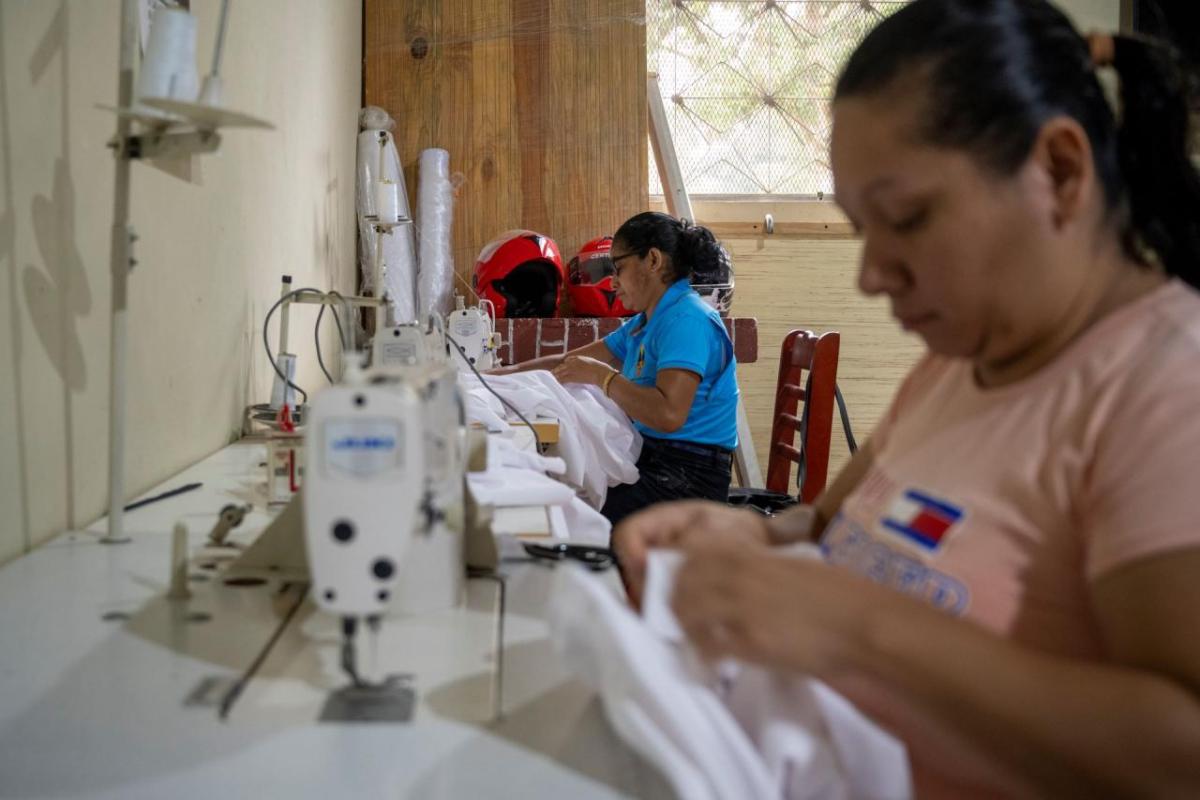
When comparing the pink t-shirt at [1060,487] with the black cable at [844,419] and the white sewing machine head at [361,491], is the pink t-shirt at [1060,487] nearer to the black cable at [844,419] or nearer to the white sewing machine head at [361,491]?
the white sewing machine head at [361,491]

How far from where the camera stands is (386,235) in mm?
Result: 3822

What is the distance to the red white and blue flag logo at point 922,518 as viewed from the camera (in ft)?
2.53

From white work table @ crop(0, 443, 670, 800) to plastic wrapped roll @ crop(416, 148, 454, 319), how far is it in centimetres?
291

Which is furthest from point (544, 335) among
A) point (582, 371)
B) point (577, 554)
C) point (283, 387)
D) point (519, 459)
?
point (577, 554)

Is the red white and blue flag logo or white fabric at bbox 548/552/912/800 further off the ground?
the red white and blue flag logo

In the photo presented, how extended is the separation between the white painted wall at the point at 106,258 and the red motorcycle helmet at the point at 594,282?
1.28m

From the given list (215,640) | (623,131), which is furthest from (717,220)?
(215,640)

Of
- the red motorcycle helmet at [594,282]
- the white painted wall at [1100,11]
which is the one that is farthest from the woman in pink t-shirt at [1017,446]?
the white painted wall at [1100,11]

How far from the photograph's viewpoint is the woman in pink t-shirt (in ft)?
1.95

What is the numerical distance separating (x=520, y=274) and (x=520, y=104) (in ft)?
2.82

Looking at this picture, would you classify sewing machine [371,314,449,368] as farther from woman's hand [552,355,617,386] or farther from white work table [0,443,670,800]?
woman's hand [552,355,617,386]

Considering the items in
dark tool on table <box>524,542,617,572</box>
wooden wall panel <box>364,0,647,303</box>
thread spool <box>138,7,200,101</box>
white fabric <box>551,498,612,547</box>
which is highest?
wooden wall panel <box>364,0,647,303</box>

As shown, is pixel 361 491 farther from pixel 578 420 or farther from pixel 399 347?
pixel 578 420

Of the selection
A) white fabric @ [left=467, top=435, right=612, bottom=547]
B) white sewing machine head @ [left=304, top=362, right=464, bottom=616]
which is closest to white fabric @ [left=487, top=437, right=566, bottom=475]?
white fabric @ [left=467, top=435, right=612, bottom=547]
